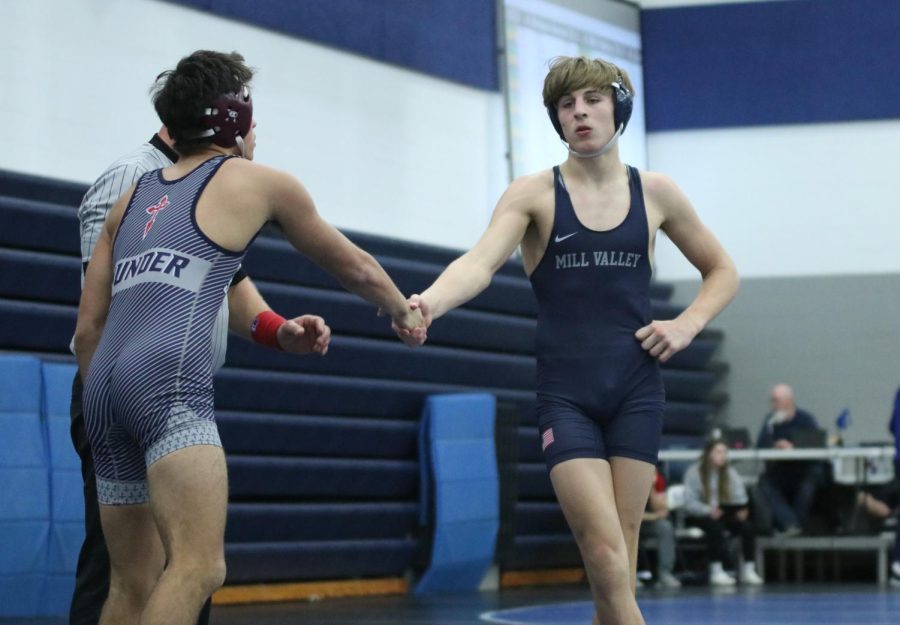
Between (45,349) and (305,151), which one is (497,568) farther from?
(45,349)

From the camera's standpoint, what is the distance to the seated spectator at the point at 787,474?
1260 cm

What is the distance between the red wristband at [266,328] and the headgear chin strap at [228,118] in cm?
59

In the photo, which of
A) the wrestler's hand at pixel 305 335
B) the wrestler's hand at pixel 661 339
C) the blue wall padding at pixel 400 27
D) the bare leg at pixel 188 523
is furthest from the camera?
the blue wall padding at pixel 400 27

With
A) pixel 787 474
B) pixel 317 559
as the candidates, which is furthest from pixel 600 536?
pixel 787 474

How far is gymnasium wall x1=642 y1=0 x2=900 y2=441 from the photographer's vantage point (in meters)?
14.7

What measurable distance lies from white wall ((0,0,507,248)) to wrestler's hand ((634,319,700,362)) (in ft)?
17.9

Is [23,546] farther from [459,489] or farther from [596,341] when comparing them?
[596,341]

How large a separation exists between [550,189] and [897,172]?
11.1 metres

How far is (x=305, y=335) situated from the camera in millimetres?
3875

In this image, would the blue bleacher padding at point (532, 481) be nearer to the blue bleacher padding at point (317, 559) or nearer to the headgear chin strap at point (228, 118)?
the blue bleacher padding at point (317, 559)

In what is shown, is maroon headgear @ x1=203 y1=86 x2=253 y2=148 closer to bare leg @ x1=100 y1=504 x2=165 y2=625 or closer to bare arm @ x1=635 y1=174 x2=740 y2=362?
bare leg @ x1=100 y1=504 x2=165 y2=625

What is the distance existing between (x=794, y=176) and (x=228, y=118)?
12166 millimetres

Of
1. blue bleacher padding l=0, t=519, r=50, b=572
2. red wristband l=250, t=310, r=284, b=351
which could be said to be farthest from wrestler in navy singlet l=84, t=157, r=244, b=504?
blue bleacher padding l=0, t=519, r=50, b=572

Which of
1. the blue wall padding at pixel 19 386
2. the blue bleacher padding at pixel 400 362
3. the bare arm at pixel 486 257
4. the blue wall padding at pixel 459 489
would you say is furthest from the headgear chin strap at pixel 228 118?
the blue wall padding at pixel 459 489
